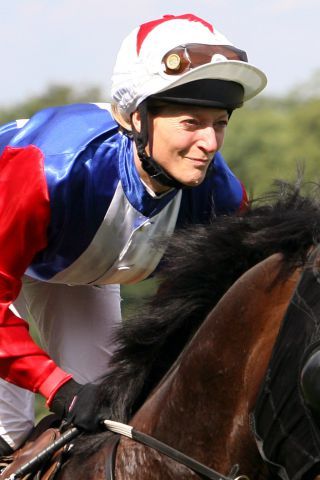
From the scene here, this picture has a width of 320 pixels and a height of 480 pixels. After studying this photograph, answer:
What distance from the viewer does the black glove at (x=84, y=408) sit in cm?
280

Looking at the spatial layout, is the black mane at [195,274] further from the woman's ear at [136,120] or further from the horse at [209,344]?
the woman's ear at [136,120]

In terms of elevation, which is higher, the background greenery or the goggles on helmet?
the goggles on helmet

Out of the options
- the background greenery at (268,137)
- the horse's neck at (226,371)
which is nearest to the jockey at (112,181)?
the horse's neck at (226,371)

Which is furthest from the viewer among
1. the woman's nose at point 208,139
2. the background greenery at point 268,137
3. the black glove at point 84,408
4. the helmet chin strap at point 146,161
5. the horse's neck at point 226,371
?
the background greenery at point 268,137

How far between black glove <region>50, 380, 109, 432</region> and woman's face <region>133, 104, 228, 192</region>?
0.67 metres

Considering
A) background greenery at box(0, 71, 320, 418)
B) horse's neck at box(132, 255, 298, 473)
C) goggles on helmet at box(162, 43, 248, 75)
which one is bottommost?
background greenery at box(0, 71, 320, 418)

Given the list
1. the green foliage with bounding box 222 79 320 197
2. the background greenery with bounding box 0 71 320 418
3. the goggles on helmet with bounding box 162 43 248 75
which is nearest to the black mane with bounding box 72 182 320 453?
the goggles on helmet with bounding box 162 43 248 75

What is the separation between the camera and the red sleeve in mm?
3010

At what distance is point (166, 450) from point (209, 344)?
29cm

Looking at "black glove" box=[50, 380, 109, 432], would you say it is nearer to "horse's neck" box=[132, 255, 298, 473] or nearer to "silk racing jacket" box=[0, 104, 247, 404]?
"silk racing jacket" box=[0, 104, 247, 404]

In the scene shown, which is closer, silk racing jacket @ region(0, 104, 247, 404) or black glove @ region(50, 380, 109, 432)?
black glove @ region(50, 380, 109, 432)

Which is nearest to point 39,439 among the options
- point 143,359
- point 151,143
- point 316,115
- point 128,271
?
point 143,359

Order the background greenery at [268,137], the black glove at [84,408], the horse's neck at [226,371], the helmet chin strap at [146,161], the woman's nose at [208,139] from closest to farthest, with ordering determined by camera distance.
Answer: the horse's neck at [226,371] → the black glove at [84,408] → the woman's nose at [208,139] → the helmet chin strap at [146,161] → the background greenery at [268,137]

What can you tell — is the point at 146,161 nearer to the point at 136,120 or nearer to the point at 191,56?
A: the point at 136,120
